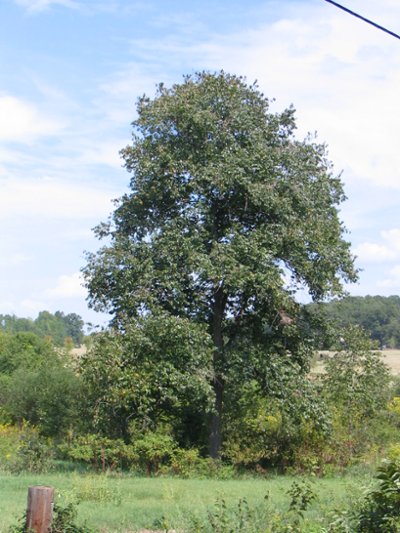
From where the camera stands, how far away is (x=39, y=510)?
5402 mm

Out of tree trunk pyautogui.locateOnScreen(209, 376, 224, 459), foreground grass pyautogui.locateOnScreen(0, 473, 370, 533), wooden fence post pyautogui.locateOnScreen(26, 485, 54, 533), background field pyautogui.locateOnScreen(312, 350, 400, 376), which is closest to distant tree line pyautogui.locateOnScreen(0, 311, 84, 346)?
background field pyautogui.locateOnScreen(312, 350, 400, 376)

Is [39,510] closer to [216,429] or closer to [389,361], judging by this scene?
[216,429]

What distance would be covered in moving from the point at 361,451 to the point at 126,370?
8542mm

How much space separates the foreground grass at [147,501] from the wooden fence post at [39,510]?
115cm

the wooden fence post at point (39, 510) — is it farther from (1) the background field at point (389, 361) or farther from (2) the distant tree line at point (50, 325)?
(2) the distant tree line at point (50, 325)

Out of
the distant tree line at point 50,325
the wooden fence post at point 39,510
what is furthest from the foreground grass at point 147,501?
the distant tree line at point 50,325

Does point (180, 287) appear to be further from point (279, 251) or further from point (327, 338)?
point (327, 338)

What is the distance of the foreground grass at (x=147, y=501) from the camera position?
7172mm

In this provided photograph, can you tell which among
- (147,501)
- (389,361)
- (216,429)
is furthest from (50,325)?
(147,501)

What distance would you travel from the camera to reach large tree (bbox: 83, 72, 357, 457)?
14094mm

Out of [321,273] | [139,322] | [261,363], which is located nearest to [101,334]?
[139,322]

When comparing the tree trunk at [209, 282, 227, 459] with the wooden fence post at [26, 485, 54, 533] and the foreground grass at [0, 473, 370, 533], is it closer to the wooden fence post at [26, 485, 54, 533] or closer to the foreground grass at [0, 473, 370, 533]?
the foreground grass at [0, 473, 370, 533]

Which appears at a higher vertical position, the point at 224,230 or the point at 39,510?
the point at 224,230

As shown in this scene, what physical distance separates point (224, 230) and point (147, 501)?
8129 millimetres
